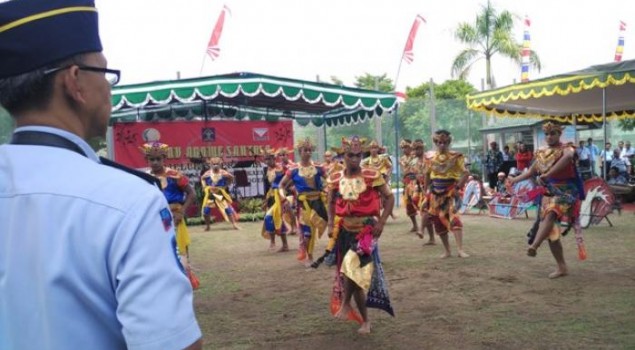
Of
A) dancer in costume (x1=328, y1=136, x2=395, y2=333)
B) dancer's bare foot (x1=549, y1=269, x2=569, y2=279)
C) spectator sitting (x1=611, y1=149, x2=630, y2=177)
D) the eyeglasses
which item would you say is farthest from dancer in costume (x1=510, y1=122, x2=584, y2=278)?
spectator sitting (x1=611, y1=149, x2=630, y2=177)

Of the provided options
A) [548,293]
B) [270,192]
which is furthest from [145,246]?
[270,192]

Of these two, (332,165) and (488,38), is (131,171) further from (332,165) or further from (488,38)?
(488,38)

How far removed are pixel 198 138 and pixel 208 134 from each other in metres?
0.29

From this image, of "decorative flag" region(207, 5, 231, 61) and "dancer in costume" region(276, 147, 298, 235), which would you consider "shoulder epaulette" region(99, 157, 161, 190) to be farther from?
"decorative flag" region(207, 5, 231, 61)

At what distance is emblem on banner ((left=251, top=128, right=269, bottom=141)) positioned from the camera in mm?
15992

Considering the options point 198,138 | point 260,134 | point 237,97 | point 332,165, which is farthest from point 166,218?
point 260,134

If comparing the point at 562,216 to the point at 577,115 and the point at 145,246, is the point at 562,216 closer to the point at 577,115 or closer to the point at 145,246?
the point at 145,246

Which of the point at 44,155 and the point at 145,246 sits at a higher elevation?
the point at 44,155

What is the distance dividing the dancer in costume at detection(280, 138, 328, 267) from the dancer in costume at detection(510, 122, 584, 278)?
285 centimetres

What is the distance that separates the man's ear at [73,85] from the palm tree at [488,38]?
28.4 meters

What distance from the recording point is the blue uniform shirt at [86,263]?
3.36 feet

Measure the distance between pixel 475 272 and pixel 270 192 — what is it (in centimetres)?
436

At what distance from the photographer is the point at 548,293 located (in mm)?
6012

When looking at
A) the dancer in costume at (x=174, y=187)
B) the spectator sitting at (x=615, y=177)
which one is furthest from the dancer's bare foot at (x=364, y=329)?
the spectator sitting at (x=615, y=177)
